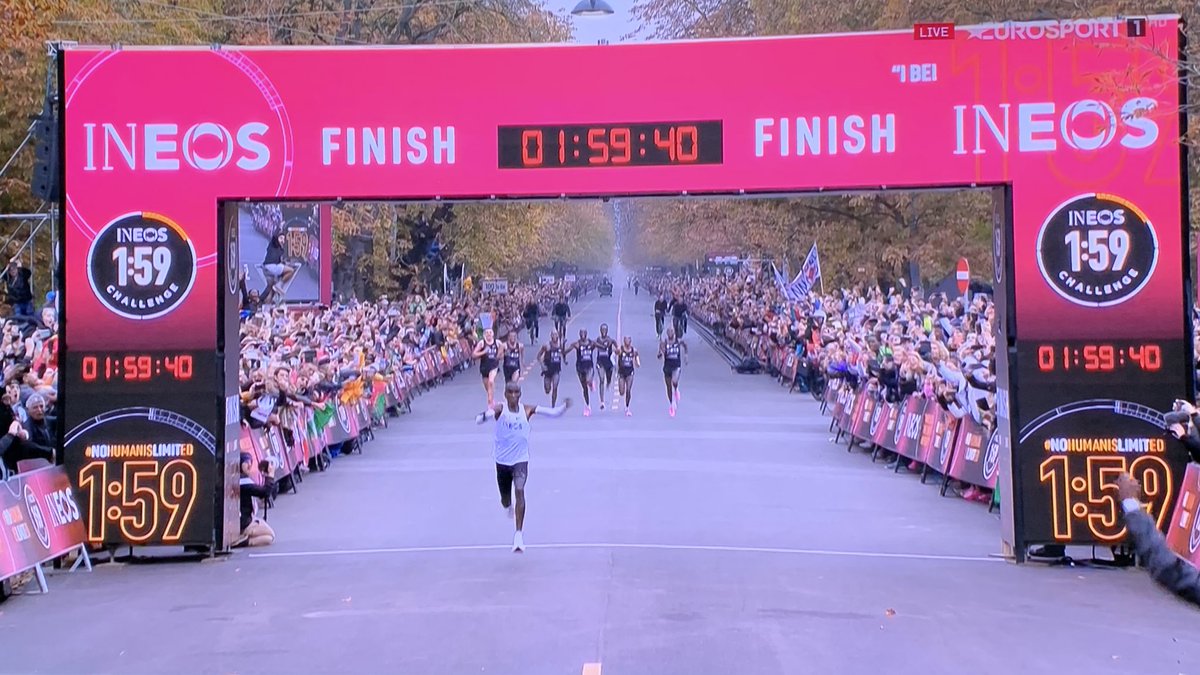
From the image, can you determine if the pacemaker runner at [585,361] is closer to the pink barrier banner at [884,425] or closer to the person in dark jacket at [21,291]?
the pink barrier banner at [884,425]

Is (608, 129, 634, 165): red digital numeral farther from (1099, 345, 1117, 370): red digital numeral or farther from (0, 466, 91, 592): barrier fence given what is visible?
(0, 466, 91, 592): barrier fence

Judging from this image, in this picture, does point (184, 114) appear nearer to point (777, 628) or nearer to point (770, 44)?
point (770, 44)

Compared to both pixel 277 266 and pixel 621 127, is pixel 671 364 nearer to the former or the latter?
pixel 277 266

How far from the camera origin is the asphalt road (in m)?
9.82

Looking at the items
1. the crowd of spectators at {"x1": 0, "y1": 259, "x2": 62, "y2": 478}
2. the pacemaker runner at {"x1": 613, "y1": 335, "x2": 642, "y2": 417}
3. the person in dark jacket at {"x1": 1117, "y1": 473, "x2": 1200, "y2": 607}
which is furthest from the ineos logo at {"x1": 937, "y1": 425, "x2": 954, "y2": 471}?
the pacemaker runner at {"x1": 613, "y1": 335, "x2": 642, "y2": 417}

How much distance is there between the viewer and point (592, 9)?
2262 centimetres

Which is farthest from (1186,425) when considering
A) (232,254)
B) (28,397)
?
(28,397)

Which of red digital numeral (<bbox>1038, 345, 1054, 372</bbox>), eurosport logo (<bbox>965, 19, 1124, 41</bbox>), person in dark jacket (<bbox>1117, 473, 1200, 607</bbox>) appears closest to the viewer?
person in dark jacket (<bbox>1117, 473, 1200, 607</bbox>)

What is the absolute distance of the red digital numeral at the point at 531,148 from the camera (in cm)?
1384

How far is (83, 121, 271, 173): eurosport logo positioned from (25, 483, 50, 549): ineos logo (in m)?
3.25

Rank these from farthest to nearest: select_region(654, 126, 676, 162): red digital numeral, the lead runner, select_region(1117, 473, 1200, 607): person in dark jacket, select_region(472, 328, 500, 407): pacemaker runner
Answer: select_region(472, 328, 500, 407): pacemaker runner, the lead runner, select_region(654, 126, 676, 162): red digital numeral, select_region(1117, 473, 1200, 607): person in dark jacket

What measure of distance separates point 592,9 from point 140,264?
10485 millimetres

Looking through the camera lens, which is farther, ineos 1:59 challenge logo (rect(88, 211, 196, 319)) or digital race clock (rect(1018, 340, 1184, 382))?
ineos 1:59 challenge logo (rect(88, 211, 196, 319))

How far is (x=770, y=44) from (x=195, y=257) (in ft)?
19.5
